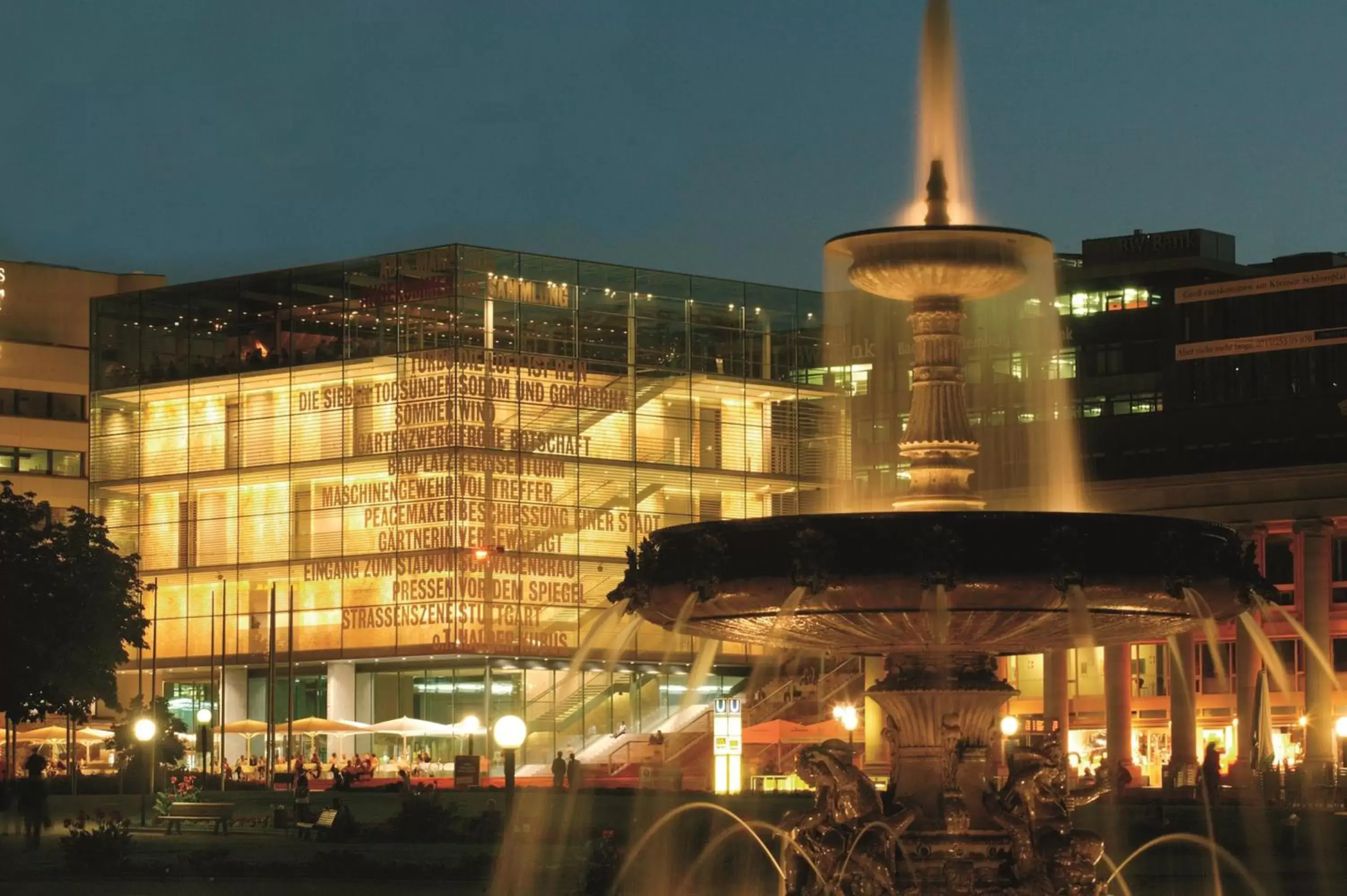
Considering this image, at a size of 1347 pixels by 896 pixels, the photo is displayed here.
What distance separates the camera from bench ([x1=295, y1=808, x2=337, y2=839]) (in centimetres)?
4319

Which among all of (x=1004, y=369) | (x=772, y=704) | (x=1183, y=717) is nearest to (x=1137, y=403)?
(x=1004, y=369)

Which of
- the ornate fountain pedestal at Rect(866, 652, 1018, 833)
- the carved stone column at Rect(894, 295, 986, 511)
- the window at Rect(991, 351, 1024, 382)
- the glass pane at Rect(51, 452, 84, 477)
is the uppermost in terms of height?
the window at Rect(991, 351, 1024, 382)

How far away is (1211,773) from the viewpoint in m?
44.9

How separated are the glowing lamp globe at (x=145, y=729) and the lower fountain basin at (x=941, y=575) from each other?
3737cm

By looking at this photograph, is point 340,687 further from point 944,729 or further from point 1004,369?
point 944,729

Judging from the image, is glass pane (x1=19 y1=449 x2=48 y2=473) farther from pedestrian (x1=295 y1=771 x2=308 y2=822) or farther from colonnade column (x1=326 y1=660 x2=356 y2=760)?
pedestrian (x1=295 y1=771 x2=308 y2=822)

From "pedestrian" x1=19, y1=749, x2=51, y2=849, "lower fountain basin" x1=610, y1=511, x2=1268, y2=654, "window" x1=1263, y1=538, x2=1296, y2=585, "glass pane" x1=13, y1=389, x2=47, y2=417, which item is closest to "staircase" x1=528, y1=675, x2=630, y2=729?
"window" x1=1263, y1=538, x2=1296, y2=585

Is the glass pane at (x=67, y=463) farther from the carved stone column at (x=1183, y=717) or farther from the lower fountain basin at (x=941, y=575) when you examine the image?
the lower fountain basin at (x=941, y=575)

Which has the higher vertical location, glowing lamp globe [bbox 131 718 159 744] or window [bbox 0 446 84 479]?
window [bbox 0 446 84 479]

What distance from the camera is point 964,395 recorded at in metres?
18.0

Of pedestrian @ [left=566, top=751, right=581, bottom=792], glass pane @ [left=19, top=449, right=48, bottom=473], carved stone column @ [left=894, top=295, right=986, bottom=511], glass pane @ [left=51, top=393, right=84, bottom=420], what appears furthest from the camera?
glass pane @ [left=51, top=393, right=84, bottom=420]

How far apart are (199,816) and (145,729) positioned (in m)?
7.53

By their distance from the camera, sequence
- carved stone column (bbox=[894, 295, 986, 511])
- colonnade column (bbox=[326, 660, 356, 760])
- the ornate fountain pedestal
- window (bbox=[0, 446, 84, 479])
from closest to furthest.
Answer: carved stone column (bbox=[894, 295, 986, 511]) < the ornate fountain pedestal < colonnade column (bbox=[326, 660, 356, 760]) < window (bbox=[0, 446, 84, 479])

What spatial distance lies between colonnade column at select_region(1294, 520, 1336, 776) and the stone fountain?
53.0m
